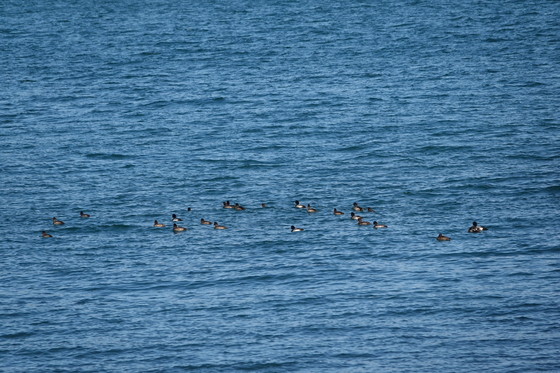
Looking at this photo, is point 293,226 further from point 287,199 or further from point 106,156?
point 106,156

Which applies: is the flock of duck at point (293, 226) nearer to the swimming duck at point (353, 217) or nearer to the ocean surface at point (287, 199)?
the swimming duck at point (353, 217)

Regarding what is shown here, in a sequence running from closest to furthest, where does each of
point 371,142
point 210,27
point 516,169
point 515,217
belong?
point 515,217 → point 516,169 → point 371,142 → point 210,27

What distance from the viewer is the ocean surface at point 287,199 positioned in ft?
113

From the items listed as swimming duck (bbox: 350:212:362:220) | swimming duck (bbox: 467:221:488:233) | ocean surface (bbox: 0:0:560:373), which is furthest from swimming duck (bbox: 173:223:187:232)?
swimming duck (bbox: 467:221:488:233)

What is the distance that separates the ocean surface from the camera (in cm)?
3444

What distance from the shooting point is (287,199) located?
5006 centimetres

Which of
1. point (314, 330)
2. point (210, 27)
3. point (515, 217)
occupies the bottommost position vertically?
point (314, 330)

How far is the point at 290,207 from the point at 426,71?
1348 inches

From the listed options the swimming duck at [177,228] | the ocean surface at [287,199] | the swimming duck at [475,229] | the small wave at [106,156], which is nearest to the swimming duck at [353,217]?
the ocean surface at [287,199]

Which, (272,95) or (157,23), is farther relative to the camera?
(157,23)

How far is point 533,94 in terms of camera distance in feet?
224

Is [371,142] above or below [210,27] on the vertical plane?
below

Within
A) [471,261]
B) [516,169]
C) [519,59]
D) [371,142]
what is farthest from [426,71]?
[471,261]

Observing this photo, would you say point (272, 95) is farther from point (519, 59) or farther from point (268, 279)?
point (268, 279)
